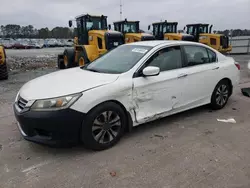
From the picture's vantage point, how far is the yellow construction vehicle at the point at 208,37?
16.4m

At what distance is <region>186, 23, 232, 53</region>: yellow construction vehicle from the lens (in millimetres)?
16406

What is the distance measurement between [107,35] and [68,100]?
7602 millimetres

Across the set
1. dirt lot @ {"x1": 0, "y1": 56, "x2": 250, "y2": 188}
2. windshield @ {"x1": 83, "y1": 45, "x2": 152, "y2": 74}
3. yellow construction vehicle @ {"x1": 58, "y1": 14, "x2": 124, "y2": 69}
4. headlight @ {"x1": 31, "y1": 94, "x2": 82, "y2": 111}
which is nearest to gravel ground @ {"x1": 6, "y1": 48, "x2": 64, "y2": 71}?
yellow construction vehicle @ {"x1": 58, "y1": 14, "x2": 124, "y2": 69}

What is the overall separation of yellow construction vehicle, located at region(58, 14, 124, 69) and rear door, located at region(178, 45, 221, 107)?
5.97 metres

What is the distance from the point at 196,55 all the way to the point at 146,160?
98.8 inches

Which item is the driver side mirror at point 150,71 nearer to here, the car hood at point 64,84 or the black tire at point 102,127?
the car hood at point 64,84

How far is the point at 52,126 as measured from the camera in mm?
2941

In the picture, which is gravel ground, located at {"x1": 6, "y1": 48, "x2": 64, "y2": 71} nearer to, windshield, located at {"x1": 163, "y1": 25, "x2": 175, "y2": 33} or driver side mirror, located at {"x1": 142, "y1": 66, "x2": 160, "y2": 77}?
windshield, located at {"x1": 163, "y1": 25, "x2": 175, "y2": 33}

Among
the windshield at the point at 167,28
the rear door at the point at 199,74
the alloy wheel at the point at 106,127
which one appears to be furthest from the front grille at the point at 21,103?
the windshield at the point at 167,28

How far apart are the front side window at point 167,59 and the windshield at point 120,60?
0.21 m

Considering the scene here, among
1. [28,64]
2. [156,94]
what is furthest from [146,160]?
[28,64]

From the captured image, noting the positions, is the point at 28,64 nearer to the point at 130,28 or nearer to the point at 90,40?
the point at 90,40

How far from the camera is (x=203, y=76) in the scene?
447 cm

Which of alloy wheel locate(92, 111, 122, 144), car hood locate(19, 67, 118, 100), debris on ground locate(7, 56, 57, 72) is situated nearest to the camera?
car hood locate(19, 67, 118, 100)
